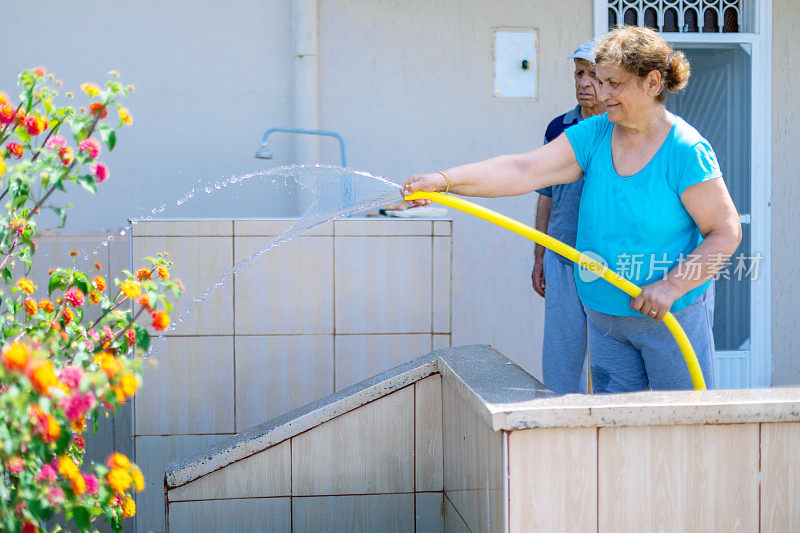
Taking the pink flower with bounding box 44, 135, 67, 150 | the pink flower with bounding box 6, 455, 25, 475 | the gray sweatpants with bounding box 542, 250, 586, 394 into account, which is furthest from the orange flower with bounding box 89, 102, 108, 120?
the gray sweatpants with bounding box 542, 250, 586, 394

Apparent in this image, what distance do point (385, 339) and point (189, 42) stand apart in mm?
2007

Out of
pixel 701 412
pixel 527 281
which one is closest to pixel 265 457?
pixel 701 412

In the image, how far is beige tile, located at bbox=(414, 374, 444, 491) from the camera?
319cm

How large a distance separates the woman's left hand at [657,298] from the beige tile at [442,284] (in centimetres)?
156

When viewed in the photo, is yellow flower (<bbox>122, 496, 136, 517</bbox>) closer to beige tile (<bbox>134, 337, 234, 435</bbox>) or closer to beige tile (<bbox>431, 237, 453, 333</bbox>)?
beige tile (<bbox>134, 337, 234, 435</bbox>)

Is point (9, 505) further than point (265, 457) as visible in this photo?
No

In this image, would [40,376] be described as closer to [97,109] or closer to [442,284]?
[97,109]

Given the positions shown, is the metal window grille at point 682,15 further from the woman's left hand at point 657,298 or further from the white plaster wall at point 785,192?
the woman's left hand at point 657,298

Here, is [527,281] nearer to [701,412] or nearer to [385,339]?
[385,339]

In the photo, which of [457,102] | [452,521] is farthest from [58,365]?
[457,102]

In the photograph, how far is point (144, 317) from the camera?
413 cm

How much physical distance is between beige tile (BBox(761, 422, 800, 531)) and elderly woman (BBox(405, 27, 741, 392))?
509 millimetres

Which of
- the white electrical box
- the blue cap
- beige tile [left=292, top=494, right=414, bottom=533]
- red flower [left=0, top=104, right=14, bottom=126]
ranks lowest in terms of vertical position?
beige tile [left=292, top=494, right=414, bottom=533]

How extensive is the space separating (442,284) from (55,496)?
8.58 ft
